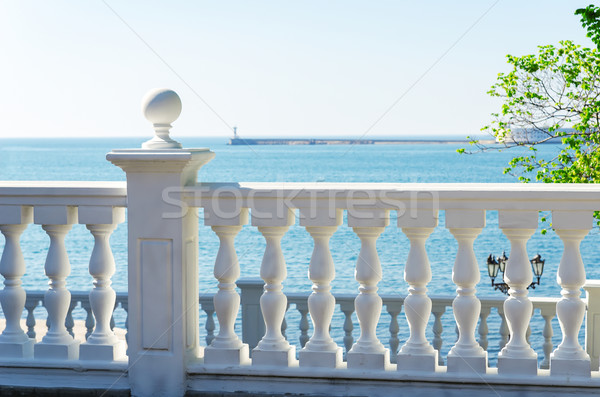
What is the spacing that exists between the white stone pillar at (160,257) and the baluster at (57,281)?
39cm

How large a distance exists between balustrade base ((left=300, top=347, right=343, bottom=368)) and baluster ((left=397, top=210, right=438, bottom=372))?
34 cm

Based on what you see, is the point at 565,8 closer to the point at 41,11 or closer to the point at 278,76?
the point at 278,76

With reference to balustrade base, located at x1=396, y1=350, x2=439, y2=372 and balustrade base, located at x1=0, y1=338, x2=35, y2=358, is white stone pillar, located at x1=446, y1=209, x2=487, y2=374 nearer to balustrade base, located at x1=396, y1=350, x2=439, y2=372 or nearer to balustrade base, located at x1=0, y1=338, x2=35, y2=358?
balustrade base, located at x1=396, y1=350, x2=439, y2=372

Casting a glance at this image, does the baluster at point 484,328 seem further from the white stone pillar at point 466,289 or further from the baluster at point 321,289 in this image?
the baluster at point 321,289

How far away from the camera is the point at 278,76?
95625 millimetres

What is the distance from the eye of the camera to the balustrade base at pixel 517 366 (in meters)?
3.69

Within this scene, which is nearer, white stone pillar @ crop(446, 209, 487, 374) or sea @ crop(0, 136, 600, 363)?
white stone pillar @ crop(446, 209, 487, 374)

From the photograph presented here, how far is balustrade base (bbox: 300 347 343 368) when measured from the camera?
385cm

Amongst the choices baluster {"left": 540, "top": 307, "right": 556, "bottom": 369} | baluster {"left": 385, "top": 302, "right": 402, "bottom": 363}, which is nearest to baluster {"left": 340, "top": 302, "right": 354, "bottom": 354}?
→ baluster {"left": 385, "top": 302, "right": 402, "bottom": 363}

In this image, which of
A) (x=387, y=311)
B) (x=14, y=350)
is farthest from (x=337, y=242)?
(x=14, y=350)

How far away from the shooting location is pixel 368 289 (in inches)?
148

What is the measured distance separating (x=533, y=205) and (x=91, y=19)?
3865 inches

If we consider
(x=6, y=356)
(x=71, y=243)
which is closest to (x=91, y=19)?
(x=71, y=243)

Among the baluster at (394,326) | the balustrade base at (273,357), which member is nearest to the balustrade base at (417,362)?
the balustrade base at (273,357)
